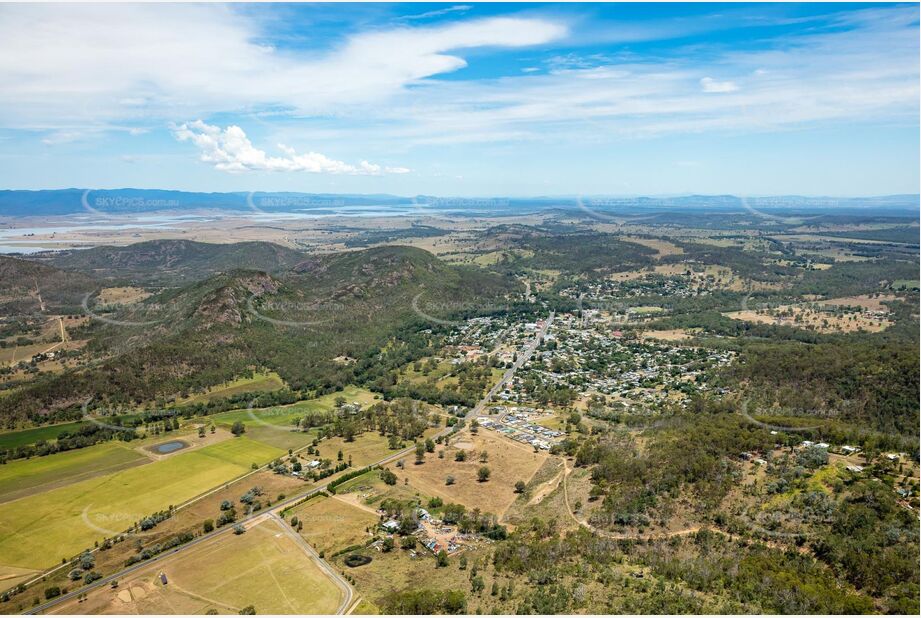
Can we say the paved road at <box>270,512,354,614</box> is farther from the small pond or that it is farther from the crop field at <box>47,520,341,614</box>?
the small pond

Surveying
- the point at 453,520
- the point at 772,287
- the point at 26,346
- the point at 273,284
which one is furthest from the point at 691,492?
the point at 772,287

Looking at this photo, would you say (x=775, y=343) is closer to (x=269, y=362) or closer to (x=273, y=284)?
(x=269, y=362)

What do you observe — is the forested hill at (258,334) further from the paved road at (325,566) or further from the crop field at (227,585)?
the crop field at (227,585)

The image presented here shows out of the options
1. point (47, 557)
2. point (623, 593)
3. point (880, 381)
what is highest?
point (880, 381)

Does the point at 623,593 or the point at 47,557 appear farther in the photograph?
the point at 47,557

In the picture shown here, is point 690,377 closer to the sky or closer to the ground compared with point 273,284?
closer to the ground

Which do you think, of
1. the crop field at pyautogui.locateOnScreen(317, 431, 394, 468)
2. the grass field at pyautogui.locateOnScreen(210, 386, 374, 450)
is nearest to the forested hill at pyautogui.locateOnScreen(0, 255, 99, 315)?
the grass field at pyautogui.locateOnScreen(210, 386, 374, 450)

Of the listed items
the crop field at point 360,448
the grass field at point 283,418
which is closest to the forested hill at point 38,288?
the grass field at point 283,418
